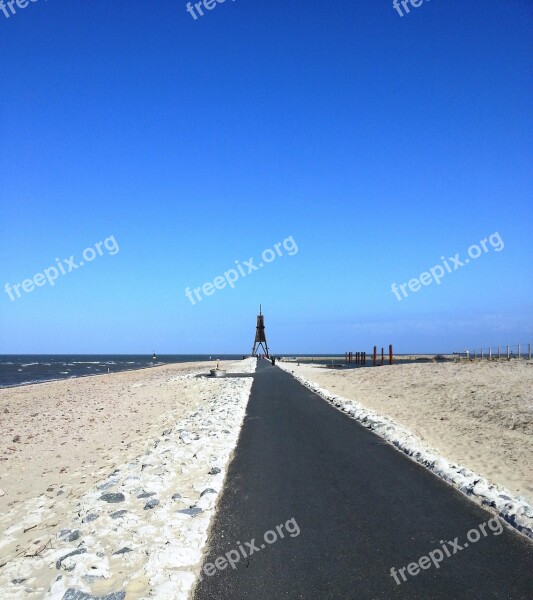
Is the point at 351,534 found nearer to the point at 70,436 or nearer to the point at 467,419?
the point at 467,419

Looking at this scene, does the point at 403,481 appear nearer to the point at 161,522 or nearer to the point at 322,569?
the point at 322,569

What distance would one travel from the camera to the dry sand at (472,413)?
31.8 ft

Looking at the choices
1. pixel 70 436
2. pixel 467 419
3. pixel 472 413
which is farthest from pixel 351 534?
pixel 70 436

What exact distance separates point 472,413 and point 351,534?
11982 mm

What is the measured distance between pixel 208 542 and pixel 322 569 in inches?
58.1

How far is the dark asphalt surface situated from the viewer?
4.41 meters

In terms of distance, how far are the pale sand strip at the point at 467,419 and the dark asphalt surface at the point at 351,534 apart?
847 mm

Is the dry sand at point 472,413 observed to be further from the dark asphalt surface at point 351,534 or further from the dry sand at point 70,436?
the dry sand at point 70,436

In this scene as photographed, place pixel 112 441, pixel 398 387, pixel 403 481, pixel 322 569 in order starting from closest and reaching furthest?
pixel 322 569 < pixel 403 481 < pixel 112 441 < pixel 398 387

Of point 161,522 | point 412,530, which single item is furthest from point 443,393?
point 161,522

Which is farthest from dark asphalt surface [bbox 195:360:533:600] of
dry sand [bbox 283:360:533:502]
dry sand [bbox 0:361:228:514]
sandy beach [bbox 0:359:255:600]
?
dry sand [bbox 0:361:228:514]

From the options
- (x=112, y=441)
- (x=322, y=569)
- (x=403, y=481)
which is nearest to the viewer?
(x=322, y=569)

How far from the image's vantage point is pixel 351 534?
5.59 metres

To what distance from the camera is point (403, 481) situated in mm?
7770
